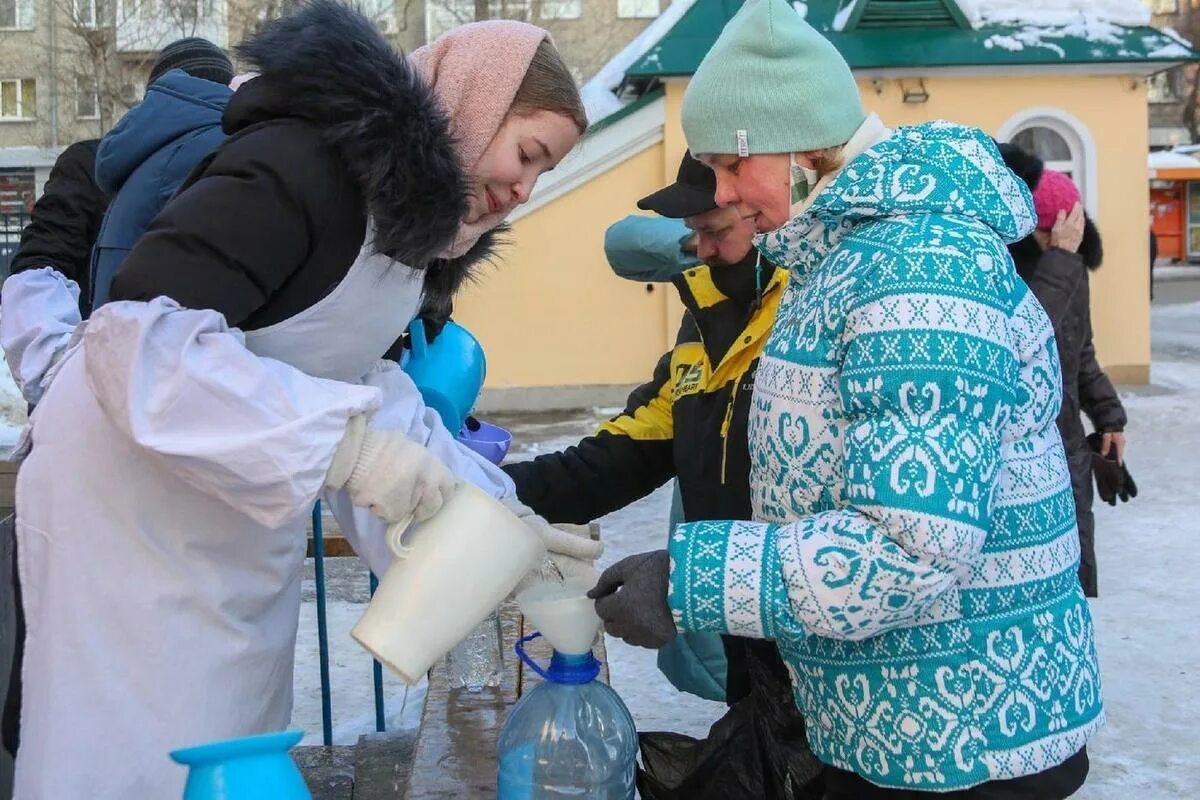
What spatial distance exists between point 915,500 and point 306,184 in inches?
33.4

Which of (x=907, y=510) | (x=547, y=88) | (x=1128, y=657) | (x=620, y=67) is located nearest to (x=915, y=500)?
(x=907, y=510)

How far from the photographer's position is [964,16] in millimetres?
11180

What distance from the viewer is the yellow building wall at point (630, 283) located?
11.4 metres

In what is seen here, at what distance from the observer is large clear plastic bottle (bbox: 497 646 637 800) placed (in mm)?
1789

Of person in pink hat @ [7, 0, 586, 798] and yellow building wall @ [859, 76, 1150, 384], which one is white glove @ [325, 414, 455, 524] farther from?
yellow building wall @ [859, 76, 1150, 384]

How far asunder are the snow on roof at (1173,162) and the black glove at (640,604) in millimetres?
33131

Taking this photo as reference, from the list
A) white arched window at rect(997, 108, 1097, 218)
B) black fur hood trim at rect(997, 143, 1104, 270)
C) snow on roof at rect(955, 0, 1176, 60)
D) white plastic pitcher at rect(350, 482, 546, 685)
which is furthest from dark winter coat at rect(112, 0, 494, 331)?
white arched window at rect(997, 108, 1097, 218)

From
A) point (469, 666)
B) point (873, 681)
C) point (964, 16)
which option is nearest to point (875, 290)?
point (873, 681)

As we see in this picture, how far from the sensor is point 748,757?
6.61 feet

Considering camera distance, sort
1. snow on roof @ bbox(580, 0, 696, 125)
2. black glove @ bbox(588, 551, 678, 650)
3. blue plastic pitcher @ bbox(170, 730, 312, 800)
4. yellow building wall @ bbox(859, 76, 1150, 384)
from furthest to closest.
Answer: yellow building wall @ bbox(859, 76, 1150, 384) → snow on roof @ bbox(580, 0, 696, 125) → black glove @ bbox(588, 551, 678, 650) → blue plastic pitcher @ bbox(170, 730, 312, 800)

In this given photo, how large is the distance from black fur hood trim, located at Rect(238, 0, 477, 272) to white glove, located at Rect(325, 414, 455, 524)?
0.89 feet

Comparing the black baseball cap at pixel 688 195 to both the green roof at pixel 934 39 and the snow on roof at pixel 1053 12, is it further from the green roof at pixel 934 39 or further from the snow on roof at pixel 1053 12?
the snow on roof at pixel 1053 12

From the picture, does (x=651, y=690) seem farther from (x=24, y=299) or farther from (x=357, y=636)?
(x=357, y=636)

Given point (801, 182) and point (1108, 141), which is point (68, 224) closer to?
point (801, 182)
